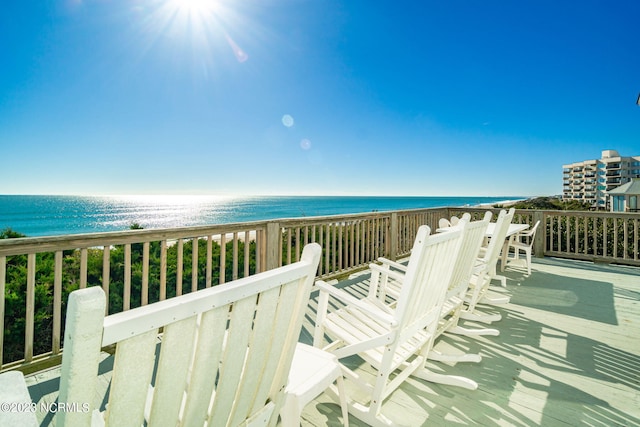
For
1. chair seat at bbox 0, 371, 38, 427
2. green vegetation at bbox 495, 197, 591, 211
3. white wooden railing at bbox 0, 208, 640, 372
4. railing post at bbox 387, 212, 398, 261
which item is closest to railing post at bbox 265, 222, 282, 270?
white wooden railing at bbox 0, 208, 640, 372

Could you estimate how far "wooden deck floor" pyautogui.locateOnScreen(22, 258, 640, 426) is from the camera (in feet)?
5.22

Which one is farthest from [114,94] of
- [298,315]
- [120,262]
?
[298,315]

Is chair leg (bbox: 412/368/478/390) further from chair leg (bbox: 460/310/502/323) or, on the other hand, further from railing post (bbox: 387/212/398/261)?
railing post (bbox: 387/212/398/261)

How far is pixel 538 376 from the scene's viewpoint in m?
1.94

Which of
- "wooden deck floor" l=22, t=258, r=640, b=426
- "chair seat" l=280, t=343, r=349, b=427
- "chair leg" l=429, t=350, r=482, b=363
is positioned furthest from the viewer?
"chair leg" l=429, t=350, r=482, b=363

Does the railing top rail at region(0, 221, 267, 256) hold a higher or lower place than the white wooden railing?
higher

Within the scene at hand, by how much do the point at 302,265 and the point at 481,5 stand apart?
9.90 metres

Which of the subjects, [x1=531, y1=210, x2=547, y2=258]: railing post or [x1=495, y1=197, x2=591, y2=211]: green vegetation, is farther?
[x1=495, y1=197, x2=591, y2=211]: green vegetation

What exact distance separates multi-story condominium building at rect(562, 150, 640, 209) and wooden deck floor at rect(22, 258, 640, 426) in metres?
57.5

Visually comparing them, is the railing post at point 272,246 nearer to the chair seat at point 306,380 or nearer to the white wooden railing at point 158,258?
the white wooden railing at point 158,258

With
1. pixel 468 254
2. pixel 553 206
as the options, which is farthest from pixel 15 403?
pixel 553 206

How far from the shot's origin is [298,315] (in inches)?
37.1

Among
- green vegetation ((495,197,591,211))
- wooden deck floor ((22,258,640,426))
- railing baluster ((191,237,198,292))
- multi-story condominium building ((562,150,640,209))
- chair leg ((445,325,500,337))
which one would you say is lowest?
wooden deck floor ((22,258,640,426))

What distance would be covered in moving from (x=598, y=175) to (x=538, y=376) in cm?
7736
